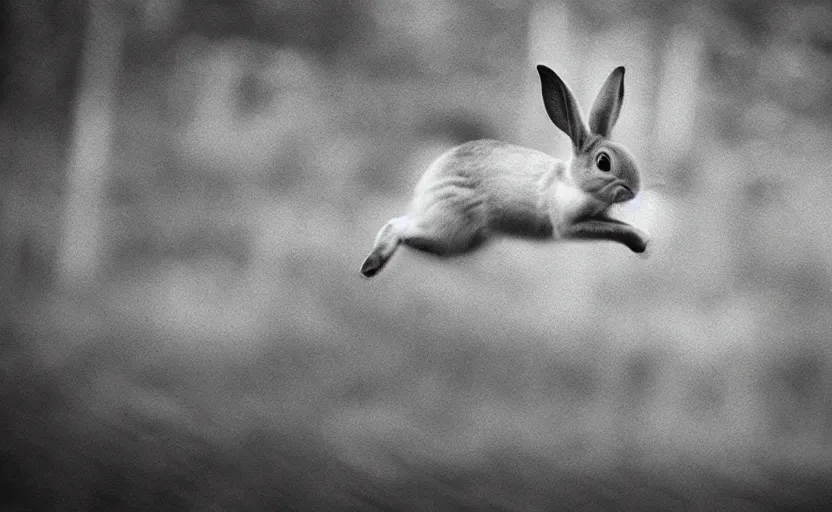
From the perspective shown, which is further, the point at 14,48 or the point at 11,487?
the point at 14,48

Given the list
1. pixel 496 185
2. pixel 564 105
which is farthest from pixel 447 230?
pixel 564 105

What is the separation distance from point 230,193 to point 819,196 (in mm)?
1324

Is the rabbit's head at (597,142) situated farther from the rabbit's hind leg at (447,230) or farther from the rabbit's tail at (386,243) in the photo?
the rabbit's tail at (386,243)

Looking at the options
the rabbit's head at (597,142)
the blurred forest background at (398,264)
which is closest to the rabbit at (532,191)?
the rabbit's head at (597,142)

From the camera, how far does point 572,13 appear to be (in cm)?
170

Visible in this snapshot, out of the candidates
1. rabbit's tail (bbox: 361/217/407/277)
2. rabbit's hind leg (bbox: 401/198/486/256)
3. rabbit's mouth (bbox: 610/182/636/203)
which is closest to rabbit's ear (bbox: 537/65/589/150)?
rabbit's mouth (bbox: 610/182/636/203)

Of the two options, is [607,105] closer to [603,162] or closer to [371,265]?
[603,162]

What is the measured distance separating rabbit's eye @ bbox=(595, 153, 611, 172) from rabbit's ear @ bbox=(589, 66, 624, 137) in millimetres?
65

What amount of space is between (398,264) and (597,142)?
0.50m

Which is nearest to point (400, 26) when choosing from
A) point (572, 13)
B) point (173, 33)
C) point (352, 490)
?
point (572, 13)

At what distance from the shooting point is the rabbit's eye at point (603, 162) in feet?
4.48

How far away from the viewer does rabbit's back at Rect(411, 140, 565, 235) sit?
4.74ft

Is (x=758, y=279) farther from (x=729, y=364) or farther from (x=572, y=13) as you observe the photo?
(x=572, y=13)

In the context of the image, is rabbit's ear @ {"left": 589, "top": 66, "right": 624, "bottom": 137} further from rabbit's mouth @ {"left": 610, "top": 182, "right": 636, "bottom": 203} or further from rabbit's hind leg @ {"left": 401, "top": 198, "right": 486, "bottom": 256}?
rabbit's hind leg @ {"left": 401, "top": 198, "right": 486, "bottom": 256}
